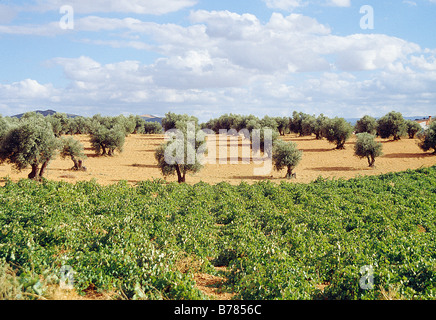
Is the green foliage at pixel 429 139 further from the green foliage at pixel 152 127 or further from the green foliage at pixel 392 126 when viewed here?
the green foliage at pixel 152 127

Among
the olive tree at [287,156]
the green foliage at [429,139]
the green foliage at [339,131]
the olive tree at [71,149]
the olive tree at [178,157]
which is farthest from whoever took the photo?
the green foliage at [339,131]

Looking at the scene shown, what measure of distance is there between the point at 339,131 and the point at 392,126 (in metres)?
16.8

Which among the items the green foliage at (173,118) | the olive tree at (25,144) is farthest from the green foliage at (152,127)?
the olive tree at (25,144)

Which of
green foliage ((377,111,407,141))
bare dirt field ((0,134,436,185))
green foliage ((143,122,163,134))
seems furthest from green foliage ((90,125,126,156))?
green foliage ((143,122,163,134))

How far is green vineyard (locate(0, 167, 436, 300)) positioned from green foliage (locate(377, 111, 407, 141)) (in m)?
58.6

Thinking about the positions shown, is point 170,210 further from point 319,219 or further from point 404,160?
point 404,160

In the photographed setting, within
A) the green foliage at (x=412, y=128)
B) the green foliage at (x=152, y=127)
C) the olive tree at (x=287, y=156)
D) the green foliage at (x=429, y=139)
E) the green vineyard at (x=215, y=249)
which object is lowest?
the green vineyard at (x=215, y=249)

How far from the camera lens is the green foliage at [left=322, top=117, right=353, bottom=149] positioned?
63.0 meters

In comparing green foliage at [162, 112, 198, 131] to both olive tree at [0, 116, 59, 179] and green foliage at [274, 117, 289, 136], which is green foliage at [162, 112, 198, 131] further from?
olive tree at [0, 116, 59, 179]

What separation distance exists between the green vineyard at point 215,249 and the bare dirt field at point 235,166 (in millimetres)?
16567

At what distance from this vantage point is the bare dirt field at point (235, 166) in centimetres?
3575

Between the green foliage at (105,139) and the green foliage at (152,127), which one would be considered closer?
the green foliage at (105,139)
